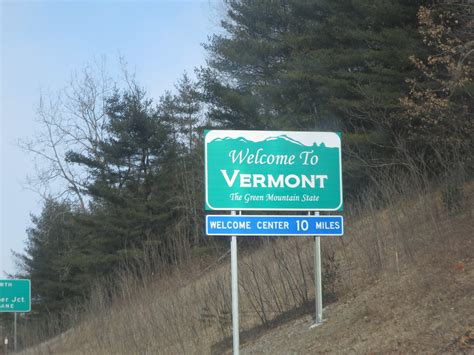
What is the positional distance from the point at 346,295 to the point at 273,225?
7.19 ft

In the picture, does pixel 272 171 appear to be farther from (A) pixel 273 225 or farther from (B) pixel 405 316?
(B) pixel 405 316

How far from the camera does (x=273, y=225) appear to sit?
1204 centimetres

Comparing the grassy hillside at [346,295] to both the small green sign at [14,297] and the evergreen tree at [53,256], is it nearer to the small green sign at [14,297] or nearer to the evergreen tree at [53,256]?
the small green sign at [14,297]

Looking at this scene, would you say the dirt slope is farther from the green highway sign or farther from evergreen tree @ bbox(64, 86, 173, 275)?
evergreen tree @ bbox(64, 86, 173, 275)

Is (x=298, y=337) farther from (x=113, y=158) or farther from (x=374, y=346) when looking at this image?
(x=113, y=158)

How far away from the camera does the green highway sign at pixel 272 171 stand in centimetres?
1208

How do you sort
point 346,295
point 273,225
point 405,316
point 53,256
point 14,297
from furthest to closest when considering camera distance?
point 53,256, point 14,297, point 346,295, point 273,225, point 405,316

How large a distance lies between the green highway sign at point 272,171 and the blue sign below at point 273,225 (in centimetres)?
23

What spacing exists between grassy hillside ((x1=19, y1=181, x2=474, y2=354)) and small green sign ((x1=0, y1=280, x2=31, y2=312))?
1071 centimetres

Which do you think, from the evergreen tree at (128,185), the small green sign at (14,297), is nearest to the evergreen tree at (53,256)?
the evergreen tree at (128,185)

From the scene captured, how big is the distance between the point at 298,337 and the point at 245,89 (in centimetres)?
2314

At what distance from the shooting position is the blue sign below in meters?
11.7

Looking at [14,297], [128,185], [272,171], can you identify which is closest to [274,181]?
[272,171]

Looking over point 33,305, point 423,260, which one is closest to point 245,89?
point 423,260
